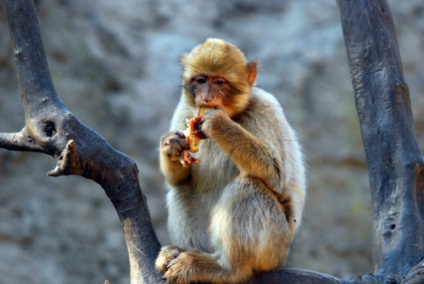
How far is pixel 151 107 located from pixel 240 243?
5164 millimetres

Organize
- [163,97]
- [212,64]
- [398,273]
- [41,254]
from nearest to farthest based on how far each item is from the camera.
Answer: [398,273]
[212,64]
[41,254]
[163,97]

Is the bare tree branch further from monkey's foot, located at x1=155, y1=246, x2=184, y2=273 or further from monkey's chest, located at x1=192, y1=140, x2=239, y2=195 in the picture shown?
monkey's foot, located at x1=155, y1=246, x2=184, y2=273

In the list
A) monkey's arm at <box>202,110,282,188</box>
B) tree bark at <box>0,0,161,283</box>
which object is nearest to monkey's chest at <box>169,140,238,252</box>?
monkey's arm at <box>202,110,282,188</box>

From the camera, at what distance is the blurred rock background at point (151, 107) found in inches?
374

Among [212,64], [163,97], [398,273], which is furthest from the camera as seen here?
[163,97]

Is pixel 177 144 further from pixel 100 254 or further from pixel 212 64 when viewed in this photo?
pixel 100 254

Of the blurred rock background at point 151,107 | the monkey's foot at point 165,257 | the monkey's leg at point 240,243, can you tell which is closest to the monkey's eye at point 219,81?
the monkey's leg at point 240,243

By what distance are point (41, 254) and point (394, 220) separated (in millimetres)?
5066

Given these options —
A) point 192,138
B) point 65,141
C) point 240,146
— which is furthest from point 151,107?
point 65,141

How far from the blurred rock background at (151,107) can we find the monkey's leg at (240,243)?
4310 mm

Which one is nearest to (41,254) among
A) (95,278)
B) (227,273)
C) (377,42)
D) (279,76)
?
(95,278)

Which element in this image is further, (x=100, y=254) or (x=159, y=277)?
(x=100, y=254)

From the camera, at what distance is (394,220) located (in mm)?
5672

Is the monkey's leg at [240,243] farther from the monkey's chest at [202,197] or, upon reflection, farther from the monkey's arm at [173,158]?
the monkey's arm at [173,158]
